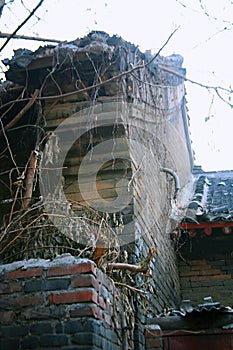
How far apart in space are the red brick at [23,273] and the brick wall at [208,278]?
338 centimetres

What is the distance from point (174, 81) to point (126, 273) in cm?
415

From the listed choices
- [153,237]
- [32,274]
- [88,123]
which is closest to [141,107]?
[88,123]

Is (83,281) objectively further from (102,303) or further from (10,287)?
(10,287)

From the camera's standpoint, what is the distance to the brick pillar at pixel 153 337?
3580mm

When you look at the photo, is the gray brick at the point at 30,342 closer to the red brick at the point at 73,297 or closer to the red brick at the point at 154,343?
the red brick at the point at 73,297

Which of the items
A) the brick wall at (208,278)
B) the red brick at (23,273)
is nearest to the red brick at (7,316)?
the red brick at (23,273)

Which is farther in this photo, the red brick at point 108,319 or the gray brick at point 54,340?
the red brick at point 108,319

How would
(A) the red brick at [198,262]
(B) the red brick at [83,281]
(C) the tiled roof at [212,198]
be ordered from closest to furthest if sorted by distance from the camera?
(B) the red brick at [83,281], (C) the tiled roof at [212,198], (A) the red brick at [198,262]

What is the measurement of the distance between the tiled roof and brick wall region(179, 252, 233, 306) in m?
0.71

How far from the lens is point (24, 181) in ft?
13.6

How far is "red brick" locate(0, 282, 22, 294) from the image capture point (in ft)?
8.61

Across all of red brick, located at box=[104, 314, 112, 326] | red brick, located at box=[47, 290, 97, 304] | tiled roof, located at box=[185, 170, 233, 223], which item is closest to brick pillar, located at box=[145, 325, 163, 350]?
red brick, located at box=[104, 314, 112, 326]

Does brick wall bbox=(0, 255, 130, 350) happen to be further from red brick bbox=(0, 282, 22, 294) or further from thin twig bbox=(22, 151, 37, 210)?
thin twig bbox=(22, 151, 37, 210)

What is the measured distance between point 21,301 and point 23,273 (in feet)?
0.57
